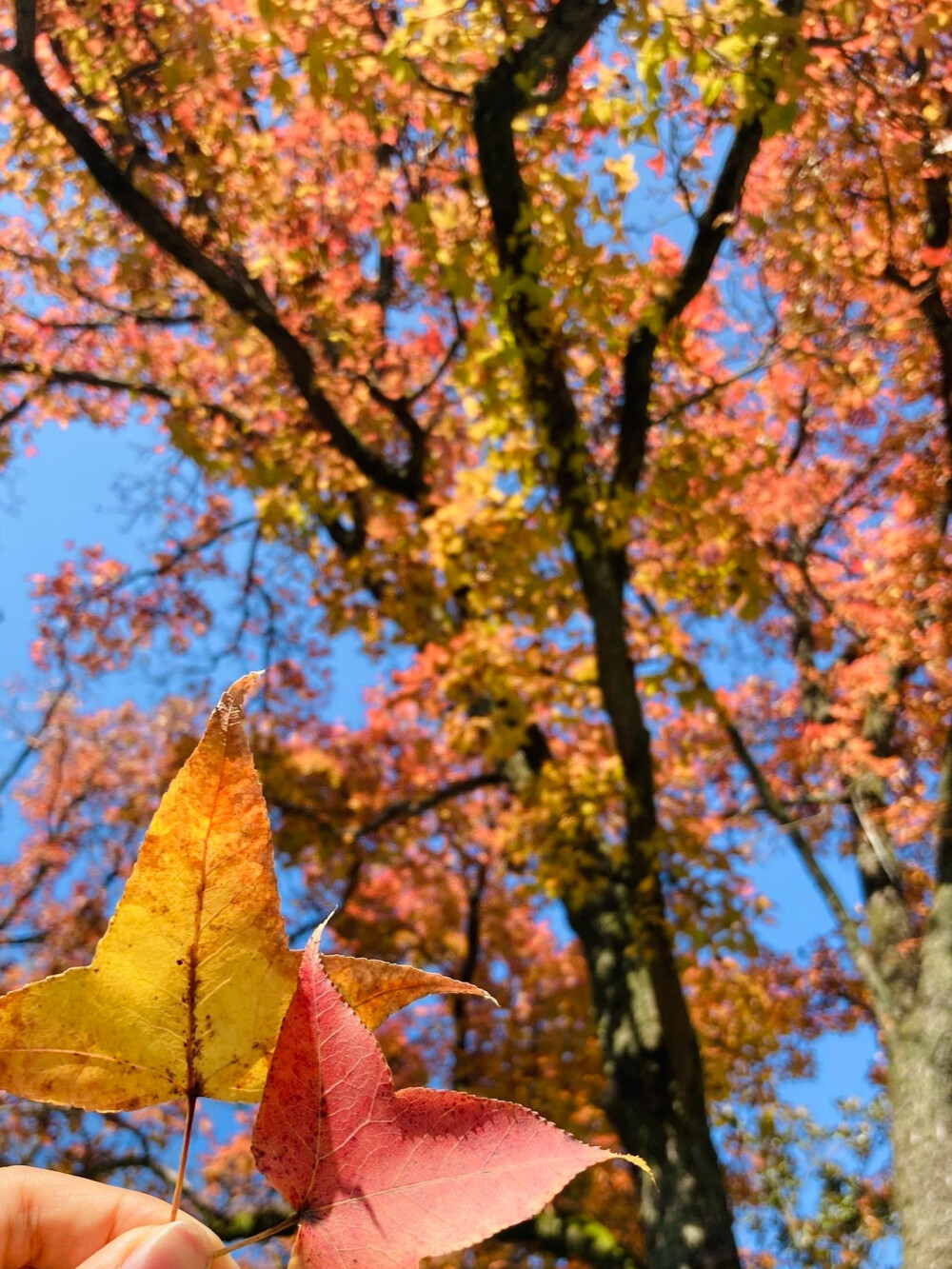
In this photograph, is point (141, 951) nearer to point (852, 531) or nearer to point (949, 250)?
point (949, 250)

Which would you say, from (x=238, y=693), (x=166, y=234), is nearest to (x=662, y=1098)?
(x=238, y=693)

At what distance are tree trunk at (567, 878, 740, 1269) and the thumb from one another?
3293 mm

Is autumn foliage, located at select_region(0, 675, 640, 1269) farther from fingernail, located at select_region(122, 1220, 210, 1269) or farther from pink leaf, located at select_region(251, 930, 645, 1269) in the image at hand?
fingernail, located at select_region(122, 1220, 210, 1269)

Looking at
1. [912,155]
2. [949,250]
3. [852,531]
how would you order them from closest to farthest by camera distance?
[912,155] → [949,250] → [852,531]

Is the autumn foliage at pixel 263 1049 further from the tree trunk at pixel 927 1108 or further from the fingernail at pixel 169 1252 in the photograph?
the tree trunk at pixel 927 1108

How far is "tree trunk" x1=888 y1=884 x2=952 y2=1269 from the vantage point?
3.52m

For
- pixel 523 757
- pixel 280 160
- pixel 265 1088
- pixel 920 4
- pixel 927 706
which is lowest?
pixel 265 1088

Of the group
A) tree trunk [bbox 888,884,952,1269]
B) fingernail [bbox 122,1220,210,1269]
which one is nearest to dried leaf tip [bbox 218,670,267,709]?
fingernail [bbox 122,1220,210,1269]

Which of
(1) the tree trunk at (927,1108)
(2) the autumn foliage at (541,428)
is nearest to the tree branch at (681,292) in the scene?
(2) the autumn foliage at (541,428)

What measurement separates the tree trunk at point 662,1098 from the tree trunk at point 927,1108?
789mm

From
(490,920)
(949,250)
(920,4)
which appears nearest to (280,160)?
(920,4)

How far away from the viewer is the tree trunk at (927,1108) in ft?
11.5

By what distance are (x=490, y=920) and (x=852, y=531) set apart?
624 cm

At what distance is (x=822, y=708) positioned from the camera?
25.7 ft
